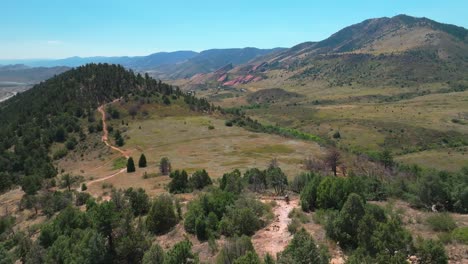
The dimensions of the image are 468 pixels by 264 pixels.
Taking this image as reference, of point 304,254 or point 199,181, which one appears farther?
point 199,181

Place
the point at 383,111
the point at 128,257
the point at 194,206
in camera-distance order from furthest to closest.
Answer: the point at 383,111
the point at 194,206
the point at 128,257

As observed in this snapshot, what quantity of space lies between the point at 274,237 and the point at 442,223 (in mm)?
11546

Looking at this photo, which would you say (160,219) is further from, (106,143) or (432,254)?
(106,143)

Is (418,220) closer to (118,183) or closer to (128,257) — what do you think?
(128,257)

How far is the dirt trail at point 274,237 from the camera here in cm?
2489

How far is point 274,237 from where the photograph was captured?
1047 inches

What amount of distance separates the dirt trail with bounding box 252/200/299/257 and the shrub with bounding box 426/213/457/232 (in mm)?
9938

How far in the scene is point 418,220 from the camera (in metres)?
26.7

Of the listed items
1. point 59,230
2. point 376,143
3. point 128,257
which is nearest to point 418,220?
point 128,257

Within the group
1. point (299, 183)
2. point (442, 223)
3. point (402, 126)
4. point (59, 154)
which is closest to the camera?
point (442, 223)

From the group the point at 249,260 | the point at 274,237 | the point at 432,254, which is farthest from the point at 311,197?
the point at 249,260

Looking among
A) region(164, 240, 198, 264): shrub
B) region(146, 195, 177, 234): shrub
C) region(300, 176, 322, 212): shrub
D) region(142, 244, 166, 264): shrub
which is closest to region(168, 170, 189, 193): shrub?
region(146, 195, 177, 234): shrub

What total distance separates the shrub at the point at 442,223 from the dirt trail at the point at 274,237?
32.6ft

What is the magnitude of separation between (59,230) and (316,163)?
46.7 meters
